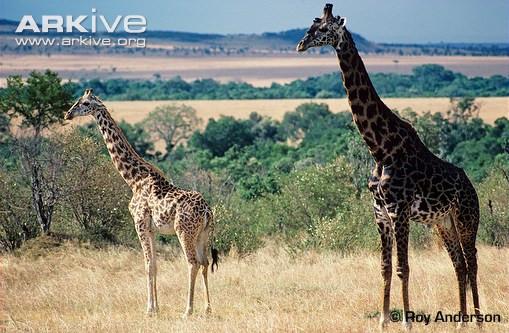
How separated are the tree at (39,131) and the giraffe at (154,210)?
16.7 feet

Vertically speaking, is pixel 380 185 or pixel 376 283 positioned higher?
pixel 380 185

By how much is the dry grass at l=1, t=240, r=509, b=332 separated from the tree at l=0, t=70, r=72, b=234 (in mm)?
1477

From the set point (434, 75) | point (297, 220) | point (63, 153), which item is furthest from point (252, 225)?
point (434, 75)

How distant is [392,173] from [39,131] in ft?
34.1

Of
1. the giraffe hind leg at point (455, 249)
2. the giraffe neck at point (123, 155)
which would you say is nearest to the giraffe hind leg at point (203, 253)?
the giraffe neck at point (123, 155)

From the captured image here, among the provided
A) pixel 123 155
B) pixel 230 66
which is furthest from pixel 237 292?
pixel 230 66

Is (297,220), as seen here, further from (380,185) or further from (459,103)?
(459,103)

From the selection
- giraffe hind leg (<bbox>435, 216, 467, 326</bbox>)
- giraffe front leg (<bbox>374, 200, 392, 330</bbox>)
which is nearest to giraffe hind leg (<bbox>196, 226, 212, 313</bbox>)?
giraffe front leg (<bbox>374, 200, 392, 330</bbox>)

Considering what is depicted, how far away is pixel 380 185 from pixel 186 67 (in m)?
166

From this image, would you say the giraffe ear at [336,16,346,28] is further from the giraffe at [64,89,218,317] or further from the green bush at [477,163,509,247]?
the green bush at [477,163,509,247]

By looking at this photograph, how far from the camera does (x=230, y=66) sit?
6983 inches

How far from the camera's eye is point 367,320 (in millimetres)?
9805

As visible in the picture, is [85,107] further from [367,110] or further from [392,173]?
[392,173]

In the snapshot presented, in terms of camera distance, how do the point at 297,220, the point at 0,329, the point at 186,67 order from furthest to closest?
the point at 186,67 → the point at 297,220 → the point at 0,329
